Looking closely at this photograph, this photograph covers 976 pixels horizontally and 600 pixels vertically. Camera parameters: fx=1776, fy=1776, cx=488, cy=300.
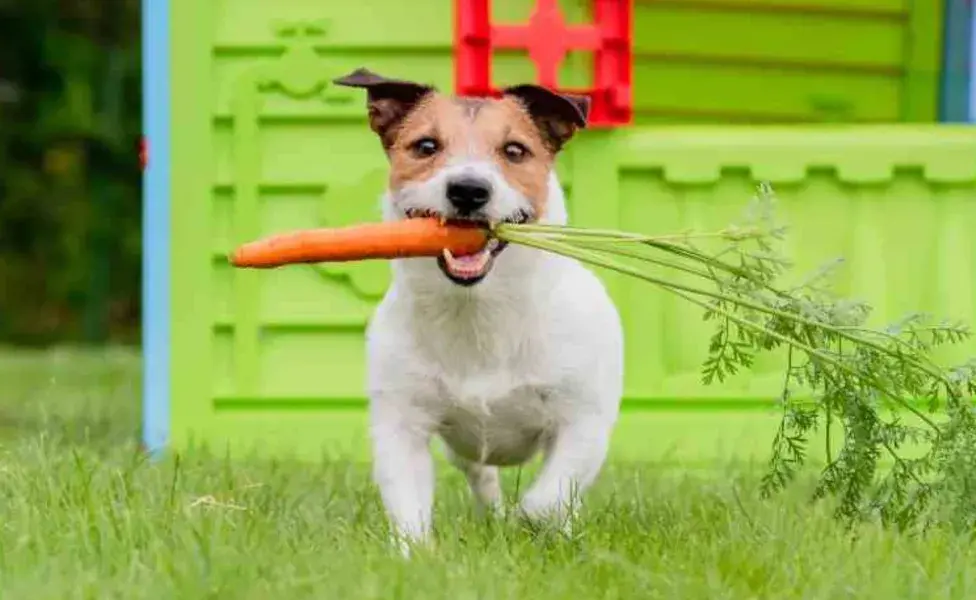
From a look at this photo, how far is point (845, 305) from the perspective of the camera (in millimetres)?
4309

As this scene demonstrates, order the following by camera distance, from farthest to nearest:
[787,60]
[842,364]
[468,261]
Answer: [787,60] < [842,364] < [468,261]

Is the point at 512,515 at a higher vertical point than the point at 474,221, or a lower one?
lower

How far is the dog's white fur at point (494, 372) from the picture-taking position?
423 cm

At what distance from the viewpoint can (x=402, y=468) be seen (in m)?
4.17

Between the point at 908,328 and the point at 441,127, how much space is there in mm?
1298

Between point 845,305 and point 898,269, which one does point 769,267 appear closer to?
point 845,305

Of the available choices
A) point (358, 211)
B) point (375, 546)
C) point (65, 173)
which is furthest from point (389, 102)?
point (65, 173)

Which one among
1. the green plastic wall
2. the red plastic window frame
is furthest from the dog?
the green plastic wall

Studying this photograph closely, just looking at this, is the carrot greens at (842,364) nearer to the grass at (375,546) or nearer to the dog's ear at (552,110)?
the grass at (375,546)

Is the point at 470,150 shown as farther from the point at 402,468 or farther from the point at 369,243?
the point at 402,468

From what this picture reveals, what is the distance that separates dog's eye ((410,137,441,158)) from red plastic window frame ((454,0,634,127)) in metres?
1.79

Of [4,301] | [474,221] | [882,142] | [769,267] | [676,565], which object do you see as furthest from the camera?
[4,301]

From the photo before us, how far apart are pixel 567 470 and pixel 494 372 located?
11.7 inches

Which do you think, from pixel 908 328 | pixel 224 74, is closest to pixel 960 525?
pixel 908 328
